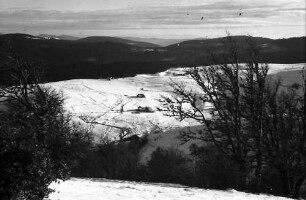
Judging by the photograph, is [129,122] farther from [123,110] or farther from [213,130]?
[213,130]

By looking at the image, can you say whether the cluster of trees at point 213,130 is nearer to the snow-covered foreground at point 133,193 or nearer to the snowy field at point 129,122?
the snow-covered foreground at point 133,193

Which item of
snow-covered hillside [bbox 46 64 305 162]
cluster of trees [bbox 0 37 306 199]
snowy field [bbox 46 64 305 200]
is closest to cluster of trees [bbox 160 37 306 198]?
cluster of trees [bbox 0 37 306 199]

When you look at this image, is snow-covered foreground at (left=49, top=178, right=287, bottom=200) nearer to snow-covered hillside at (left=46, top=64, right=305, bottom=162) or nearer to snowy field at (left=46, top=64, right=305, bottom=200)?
snowy field at (left=46, top=64, right=305, bottom=200)

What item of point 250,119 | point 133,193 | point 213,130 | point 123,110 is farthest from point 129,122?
point 133,193

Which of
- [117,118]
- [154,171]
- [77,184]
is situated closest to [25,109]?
[77,184]

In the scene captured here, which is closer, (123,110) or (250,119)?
(250,119)

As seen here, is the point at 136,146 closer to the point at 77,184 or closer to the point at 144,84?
the point at 77,184

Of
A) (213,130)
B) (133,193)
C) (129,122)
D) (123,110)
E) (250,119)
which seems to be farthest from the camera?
(123,110)

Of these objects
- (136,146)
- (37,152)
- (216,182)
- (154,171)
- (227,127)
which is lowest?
(136,146)

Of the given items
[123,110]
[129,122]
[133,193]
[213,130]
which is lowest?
[129,122]
